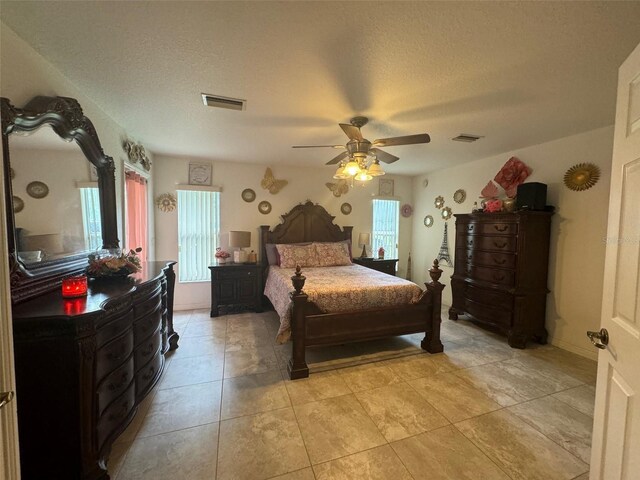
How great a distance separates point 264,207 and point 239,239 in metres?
0.77

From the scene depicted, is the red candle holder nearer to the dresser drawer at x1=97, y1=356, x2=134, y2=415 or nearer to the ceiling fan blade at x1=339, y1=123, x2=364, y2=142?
the dresser drawer at x1=97, y1=356, x2=134, y2=415

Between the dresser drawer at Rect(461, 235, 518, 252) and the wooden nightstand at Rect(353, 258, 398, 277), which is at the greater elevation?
the dresser drawer at Rect(461, 235, 518, 252)

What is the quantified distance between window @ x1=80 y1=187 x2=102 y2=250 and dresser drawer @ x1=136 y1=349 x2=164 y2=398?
109 cm

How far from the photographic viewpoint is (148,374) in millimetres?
2037

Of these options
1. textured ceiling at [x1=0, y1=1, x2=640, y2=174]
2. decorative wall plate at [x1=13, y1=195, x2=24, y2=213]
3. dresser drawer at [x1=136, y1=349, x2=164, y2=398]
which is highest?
textured ceiling at [x1=0, y1=1, x2=640, y2=174]

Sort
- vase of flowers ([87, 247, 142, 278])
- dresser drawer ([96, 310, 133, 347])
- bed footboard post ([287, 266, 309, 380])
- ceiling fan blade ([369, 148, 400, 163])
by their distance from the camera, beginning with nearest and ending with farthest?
dresser drawer ([96, 310, 133, 347])
vase of flowers ([87, 247, 142, 278])
bed footboard post ([287, 266, 309, 380])
ceiling fan blade ([369, 148, 400, 163])

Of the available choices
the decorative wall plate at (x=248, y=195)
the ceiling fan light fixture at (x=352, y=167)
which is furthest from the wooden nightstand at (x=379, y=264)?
the ceiling fan light fixture at (x=352, y=167)

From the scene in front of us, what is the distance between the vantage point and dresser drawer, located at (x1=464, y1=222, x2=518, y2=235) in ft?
10.1

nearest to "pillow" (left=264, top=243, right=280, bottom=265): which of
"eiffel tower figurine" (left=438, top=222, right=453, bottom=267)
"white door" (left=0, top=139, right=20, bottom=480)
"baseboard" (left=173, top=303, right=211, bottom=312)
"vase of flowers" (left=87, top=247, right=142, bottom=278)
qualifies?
"baseboard" (left=173, top=303, right=211, bottom=312)

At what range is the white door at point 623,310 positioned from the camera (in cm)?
94

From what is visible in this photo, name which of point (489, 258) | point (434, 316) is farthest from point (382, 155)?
point (489, 258)

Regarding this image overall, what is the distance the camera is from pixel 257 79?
6.13ft

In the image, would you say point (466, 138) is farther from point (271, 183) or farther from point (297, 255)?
point (271, 183)

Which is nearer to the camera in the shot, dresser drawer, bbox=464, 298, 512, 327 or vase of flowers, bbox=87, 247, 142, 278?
vase of flowers, bbox=87, 247, 142, 278
